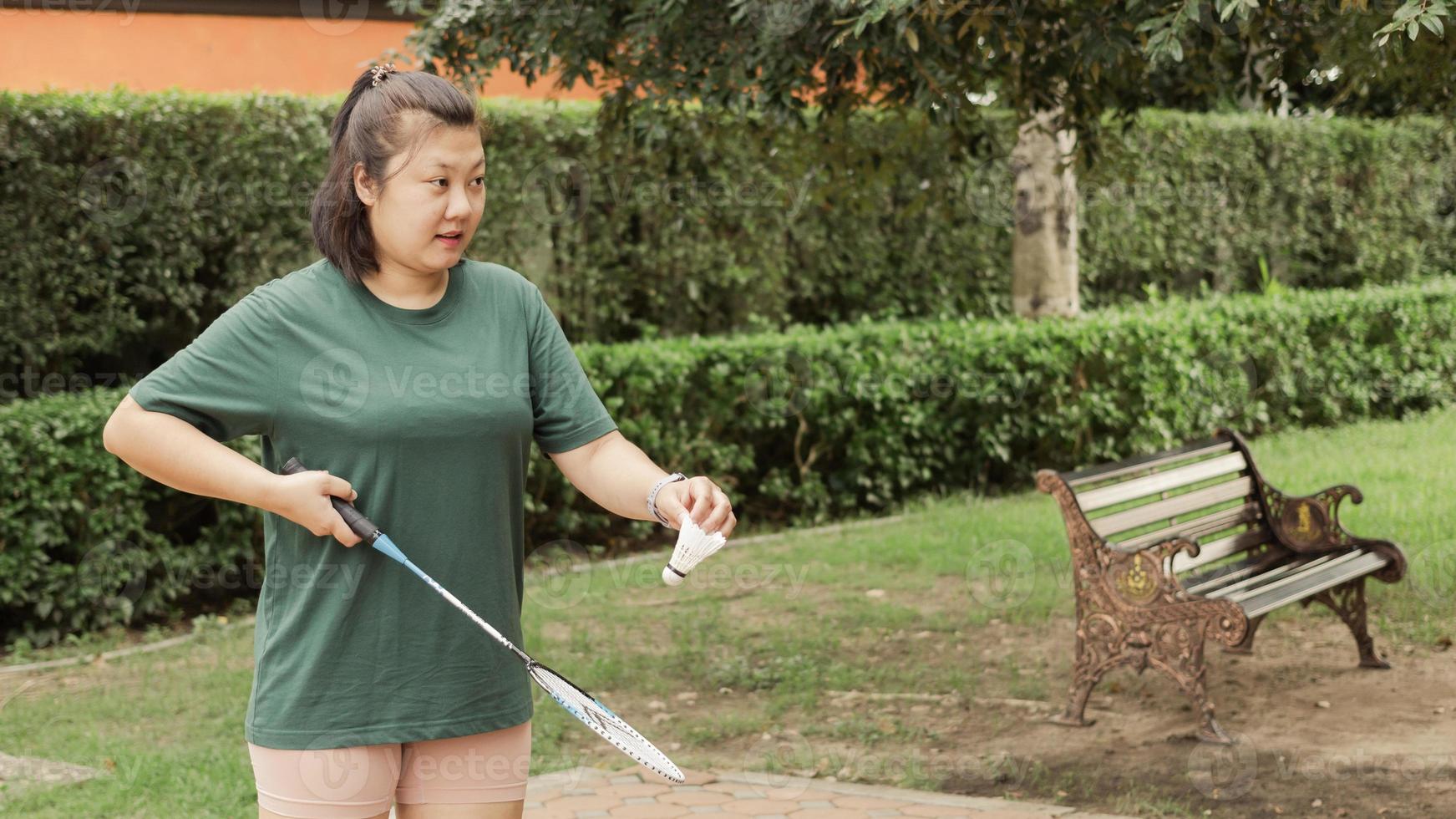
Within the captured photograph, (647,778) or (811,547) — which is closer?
(647,778)

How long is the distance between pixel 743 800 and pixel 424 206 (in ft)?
10.2

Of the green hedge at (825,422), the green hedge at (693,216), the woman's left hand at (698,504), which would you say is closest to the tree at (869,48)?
the green hedge at (693,216)

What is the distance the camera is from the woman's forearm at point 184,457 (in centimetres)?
227

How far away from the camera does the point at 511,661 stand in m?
2.47

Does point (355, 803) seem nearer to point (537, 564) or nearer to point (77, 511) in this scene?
point (77, 511)

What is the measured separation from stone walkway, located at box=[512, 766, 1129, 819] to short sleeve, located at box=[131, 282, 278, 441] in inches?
110

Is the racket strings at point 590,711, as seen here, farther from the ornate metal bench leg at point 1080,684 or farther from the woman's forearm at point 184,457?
the ornate metal bench leg at point 1080,684

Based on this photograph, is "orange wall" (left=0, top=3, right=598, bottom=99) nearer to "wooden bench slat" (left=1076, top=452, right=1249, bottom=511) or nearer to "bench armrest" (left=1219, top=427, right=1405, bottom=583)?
"wooden bench slat" (left=1076, top=452, right=1249, bottom=511)

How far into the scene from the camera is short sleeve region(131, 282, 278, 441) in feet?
7.50

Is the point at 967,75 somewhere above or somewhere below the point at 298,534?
above

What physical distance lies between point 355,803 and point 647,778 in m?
2.99

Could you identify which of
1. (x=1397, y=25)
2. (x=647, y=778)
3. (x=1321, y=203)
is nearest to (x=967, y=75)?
(x=1397, y=25)

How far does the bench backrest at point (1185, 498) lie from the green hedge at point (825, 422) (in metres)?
3.45

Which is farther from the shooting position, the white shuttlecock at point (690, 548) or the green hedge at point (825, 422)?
the green hedge at point (825, 422)
